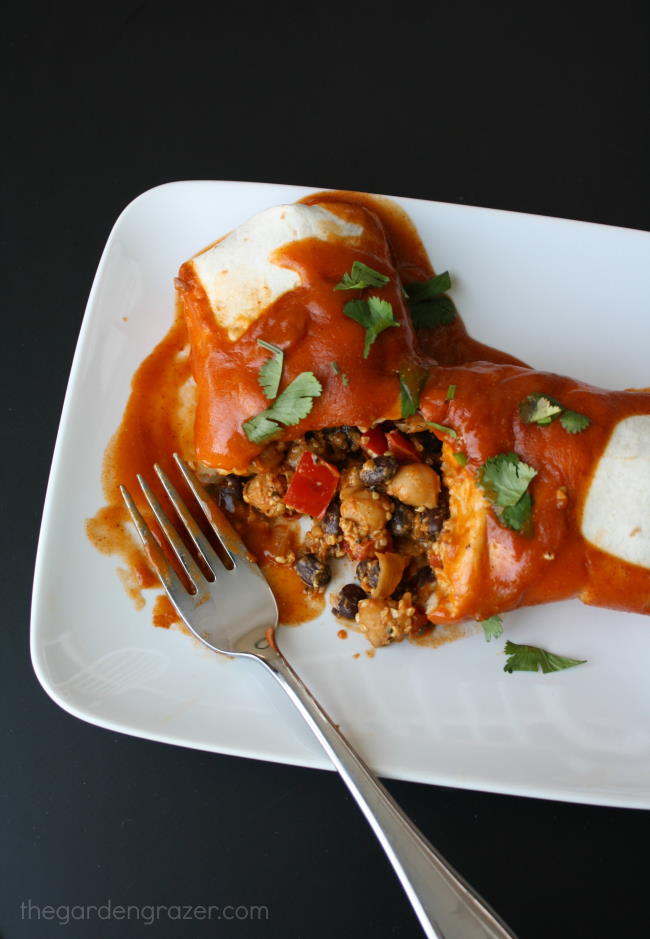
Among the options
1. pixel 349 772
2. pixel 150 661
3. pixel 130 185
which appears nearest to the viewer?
pixel 349 772

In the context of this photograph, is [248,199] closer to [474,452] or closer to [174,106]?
[174,106]

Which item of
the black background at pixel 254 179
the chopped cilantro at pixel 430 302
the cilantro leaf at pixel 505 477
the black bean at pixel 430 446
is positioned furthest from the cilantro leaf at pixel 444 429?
the black background at pixel 254 179

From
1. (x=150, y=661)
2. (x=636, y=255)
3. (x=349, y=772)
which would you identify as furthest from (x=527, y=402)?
(x=150, y=661)

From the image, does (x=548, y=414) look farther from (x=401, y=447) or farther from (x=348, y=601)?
(x=348, y=601)

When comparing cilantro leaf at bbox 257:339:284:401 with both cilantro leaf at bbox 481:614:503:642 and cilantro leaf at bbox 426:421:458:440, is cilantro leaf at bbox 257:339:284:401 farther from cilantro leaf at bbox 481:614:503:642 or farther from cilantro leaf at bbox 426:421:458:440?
cilantro leaf at bbox 481:614:503:642

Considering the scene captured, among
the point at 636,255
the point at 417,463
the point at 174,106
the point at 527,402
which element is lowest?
the point at 417,463

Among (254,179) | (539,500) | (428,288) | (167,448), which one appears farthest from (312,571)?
(254,179)
